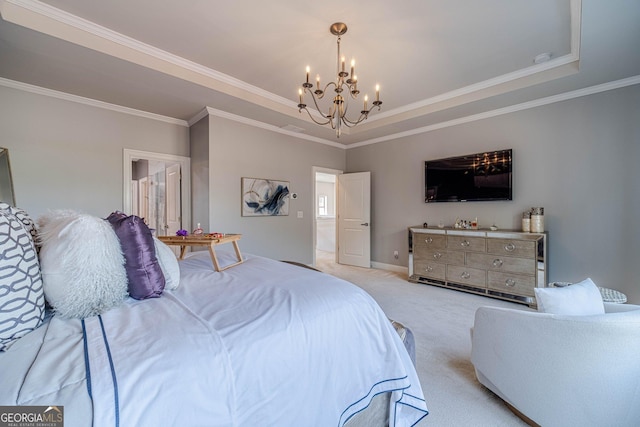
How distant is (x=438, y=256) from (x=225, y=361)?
3.91m

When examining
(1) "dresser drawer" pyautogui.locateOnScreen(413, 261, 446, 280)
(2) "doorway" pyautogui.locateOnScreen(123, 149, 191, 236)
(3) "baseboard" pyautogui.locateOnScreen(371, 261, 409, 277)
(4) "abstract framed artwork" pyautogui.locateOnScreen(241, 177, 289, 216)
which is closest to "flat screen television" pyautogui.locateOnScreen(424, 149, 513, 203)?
(1) "dresser drawer" pyautogui.locateOnScreen(413, 261, 446, 280)

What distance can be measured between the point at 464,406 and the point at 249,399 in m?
1.54

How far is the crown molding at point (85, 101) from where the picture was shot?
3002 millimetres

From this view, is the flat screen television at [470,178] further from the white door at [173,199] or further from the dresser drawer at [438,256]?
the white door at [173,199]

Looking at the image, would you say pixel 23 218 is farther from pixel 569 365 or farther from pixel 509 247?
pixel 509 247

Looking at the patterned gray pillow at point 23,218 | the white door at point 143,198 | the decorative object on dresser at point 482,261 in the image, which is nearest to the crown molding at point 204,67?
the decorative object on dresser at point 482,261

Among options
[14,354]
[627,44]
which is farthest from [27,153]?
[627,44]

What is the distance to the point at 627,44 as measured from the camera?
2396 millimetres

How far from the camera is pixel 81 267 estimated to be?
981mm

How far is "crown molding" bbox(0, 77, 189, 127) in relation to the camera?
3002mm

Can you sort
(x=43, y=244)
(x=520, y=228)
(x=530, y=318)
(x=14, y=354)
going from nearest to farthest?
(x=14, y=354)
(x=43, y=244)
(x=530, y=318)
(x=520, y=228)

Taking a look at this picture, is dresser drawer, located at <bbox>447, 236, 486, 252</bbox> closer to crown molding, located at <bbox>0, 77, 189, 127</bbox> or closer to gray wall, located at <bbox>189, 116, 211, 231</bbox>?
gray wall, located at <bbox>189, 116, 211, 231</bbox>

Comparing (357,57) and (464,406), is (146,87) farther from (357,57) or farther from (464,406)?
(464,406)

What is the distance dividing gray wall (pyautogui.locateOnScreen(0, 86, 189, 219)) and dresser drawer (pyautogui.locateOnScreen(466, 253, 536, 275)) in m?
4.93
